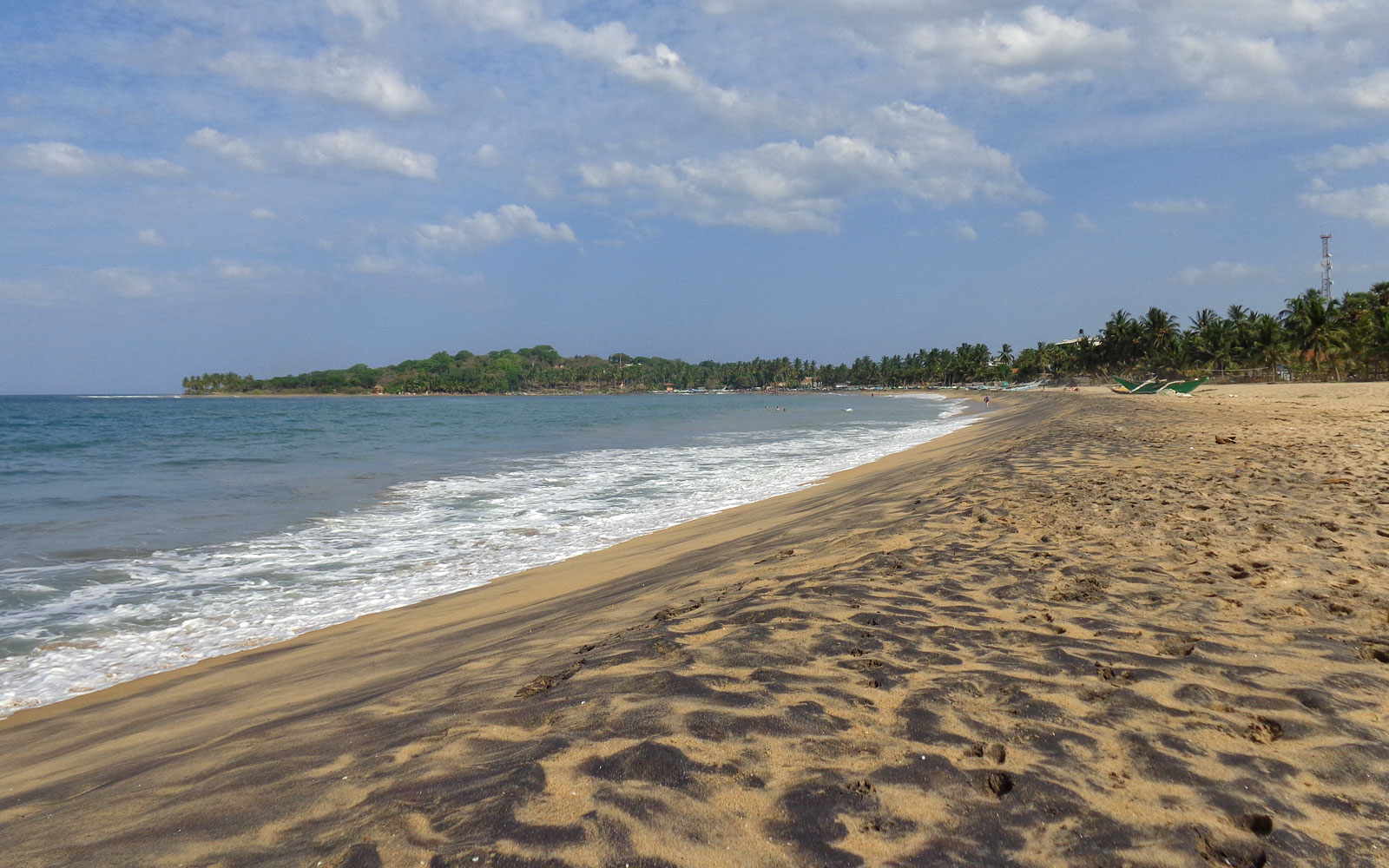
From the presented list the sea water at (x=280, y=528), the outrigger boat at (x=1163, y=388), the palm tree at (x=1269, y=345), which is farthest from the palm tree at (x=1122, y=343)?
the sea water at (x=280, y=528)

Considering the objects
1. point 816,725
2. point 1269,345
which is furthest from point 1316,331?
point 816,725

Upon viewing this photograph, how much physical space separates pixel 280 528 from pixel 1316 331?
72.4 meters

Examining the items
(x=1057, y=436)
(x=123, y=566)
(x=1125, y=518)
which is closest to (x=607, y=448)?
(x=1057, y=436)

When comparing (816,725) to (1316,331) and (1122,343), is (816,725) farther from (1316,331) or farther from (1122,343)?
(1122,343)

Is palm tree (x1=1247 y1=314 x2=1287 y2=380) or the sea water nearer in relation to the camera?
the sea water

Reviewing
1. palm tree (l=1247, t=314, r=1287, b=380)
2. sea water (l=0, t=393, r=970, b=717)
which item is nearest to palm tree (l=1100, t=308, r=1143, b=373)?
palm tree (l=1247, t=314, r=1287, b=380)

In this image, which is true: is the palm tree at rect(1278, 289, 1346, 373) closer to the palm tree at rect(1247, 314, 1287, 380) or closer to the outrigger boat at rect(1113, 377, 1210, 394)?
the palm tree at rect(1247, 314, 1287, 380)

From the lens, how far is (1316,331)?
5447 centimetres

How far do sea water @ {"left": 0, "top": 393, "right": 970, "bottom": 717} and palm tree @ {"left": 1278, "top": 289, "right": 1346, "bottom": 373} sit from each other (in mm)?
52426

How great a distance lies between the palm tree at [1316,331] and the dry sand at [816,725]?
66.1 m

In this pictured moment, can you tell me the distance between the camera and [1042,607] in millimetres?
4188

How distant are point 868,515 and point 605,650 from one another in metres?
4.38

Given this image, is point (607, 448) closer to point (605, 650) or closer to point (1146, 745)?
point (605, 650)

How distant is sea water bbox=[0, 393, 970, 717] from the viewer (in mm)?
6117
